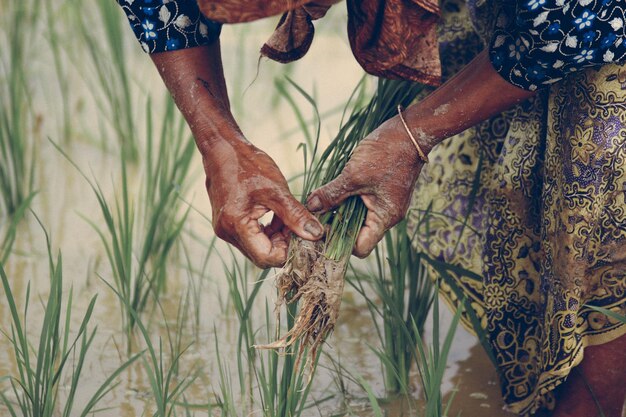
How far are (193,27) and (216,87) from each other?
0.11 meters

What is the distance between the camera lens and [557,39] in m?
1.52

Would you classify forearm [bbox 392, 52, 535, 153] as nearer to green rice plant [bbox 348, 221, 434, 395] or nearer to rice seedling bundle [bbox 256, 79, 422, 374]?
rice seedling bundle [bbox 256, 79, 422, 374]

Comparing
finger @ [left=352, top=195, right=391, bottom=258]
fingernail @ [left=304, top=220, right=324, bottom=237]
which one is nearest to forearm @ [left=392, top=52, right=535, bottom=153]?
finger @ [left=352, top=195, right=391, bottom=258]

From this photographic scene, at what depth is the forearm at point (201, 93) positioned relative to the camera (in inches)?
65.7

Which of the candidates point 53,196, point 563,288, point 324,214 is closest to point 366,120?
point 324,214

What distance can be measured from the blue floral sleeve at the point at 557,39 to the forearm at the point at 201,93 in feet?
1.52

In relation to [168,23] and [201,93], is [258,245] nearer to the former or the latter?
[201,93]

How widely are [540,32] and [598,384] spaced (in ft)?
2.43

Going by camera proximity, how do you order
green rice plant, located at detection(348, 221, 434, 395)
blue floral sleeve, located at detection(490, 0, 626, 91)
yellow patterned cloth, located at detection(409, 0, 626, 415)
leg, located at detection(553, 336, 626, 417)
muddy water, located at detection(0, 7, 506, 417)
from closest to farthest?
blue floral sleeve, located at detection(490, 0, 626, 91), yellow patterned cloth, located at detection(409, 0, 626, 415), leg, located at detection(553, 336, 626, 417), green rice plant, located at detection(348, 221, 434, 395), muddy water, located at detection(0, 7, 506, 417)

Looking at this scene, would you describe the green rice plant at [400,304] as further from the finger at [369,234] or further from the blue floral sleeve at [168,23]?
the blue floral sleeve at [168,23]

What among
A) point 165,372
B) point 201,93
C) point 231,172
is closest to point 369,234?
point 231,172

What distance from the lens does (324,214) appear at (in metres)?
1.65

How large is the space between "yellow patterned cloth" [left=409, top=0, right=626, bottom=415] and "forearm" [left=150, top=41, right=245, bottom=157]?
501 millimetres

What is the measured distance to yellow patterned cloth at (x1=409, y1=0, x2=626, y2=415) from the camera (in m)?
1.72
